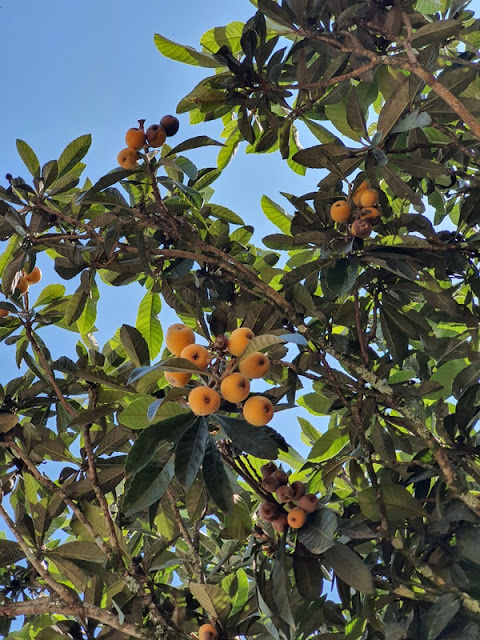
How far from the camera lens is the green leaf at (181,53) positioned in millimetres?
2434

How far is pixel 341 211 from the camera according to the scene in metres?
2.15

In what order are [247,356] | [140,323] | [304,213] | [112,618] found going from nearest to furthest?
[247,356] < [112,618] < [304,213] < [140,323]

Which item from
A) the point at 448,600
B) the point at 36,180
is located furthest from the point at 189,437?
the point at 36,180

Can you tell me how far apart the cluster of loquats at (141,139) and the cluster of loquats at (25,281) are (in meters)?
0.63

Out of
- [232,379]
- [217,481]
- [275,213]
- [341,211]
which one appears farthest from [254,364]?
[275,213]

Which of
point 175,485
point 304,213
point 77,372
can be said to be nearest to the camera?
point 77,372

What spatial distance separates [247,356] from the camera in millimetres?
1613

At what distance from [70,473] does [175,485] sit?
411 millimetres

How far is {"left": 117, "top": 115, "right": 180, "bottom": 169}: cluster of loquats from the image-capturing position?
7.25 ft

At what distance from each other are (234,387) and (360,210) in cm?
86

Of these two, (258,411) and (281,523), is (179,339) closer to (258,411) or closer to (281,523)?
(258,411)

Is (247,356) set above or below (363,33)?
below

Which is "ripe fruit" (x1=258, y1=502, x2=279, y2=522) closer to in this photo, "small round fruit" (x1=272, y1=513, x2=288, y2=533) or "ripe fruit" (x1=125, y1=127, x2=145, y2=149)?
"small round fruit" (x1=272, y1=513, x2=288, y2=533)

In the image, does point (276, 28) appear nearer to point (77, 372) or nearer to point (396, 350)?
point (396, 350)
